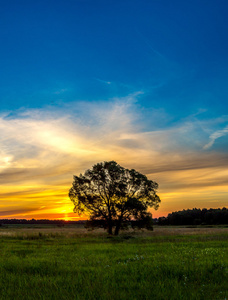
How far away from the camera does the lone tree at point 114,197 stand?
4797 cm

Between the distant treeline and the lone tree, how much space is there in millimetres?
87942

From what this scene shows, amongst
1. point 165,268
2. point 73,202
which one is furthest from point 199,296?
point 73,202

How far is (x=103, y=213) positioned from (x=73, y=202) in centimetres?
605

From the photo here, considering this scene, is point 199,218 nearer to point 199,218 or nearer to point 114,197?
point 199,218

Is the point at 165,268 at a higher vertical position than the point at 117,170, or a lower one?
lower

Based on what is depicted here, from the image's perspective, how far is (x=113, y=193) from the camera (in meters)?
47.9

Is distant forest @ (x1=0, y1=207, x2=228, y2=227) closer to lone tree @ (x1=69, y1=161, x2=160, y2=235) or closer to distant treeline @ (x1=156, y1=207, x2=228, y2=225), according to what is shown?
distant treeline @ (x1=156, y1=207, x2=228, y2=225)

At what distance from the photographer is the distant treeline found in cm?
12388

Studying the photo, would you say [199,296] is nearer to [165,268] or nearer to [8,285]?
[165,268]

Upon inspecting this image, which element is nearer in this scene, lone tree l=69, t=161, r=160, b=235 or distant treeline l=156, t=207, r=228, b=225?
lone tree l=69, t=161, r=160, b=235

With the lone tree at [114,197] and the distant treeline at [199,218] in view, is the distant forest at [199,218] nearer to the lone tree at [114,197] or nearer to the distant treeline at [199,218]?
the distant treeline at [199,218]

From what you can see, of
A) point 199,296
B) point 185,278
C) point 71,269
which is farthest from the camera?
point 71,269

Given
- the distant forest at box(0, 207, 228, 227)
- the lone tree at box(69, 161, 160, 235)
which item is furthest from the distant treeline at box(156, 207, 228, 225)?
the lone tree at box(69, 161, 160, 235)

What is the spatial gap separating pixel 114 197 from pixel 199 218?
98.6 metres
